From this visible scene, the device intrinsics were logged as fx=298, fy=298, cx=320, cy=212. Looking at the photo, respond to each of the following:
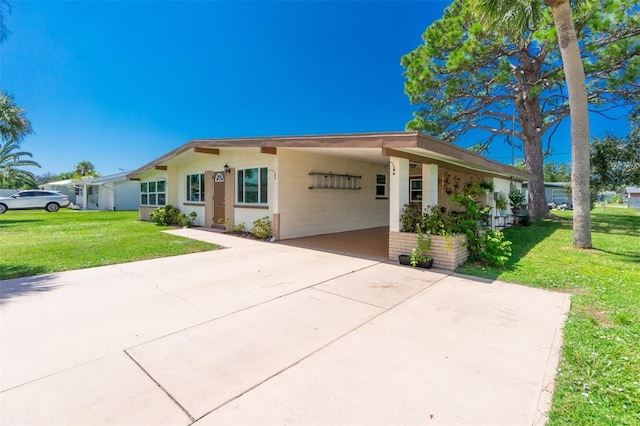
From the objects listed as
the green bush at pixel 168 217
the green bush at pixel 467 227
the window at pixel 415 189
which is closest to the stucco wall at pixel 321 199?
the window at pixel 415 189

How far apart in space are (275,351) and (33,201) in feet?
91.7

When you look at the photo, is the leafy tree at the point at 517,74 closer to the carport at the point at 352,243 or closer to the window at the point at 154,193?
the carport at the point at 352,243

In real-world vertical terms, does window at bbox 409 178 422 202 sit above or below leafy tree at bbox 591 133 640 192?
below

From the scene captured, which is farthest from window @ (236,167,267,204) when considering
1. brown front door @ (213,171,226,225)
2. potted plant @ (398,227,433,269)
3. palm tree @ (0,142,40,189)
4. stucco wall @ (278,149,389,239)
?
palm tree @ (0,142,40,189)

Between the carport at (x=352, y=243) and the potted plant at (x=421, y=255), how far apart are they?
676 millimetres

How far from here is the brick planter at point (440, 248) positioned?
18.6 feet

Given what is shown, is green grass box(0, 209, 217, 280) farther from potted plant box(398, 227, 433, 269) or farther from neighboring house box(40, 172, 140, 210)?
neighboring house box(40, 172, 140, 210)

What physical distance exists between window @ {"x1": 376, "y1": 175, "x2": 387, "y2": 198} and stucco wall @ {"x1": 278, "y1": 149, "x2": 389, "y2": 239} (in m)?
0.23

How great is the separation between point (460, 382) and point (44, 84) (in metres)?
23.6

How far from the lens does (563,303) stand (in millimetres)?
3914

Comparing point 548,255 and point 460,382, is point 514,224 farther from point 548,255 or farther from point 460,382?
point 460,382

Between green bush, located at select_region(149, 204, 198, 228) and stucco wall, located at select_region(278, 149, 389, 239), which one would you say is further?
green bush, located at select_region(149, 204, 198, 228)

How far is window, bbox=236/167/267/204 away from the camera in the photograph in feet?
31.4

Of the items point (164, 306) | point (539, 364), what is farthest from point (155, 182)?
point (539, 364)
